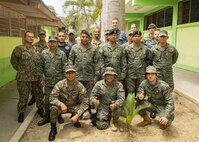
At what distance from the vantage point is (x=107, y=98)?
5211mm

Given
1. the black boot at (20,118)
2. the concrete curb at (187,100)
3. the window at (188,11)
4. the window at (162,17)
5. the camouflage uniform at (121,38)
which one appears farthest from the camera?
the window at (162,17)

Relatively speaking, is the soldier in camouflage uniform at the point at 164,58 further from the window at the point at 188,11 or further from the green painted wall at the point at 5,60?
the window at the point at 188,11

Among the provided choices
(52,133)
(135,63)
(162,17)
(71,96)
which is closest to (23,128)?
Answer: (52,133)

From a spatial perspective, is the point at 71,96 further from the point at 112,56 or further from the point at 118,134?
the point at 112,56

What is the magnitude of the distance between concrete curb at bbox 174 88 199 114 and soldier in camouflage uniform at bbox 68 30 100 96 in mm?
2298

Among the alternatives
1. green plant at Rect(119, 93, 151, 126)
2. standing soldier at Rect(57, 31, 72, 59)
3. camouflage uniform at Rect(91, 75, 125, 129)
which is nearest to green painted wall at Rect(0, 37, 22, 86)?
standing soldier at Rect(57, 31, 72, 59)

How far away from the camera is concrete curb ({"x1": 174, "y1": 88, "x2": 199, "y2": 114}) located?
6.00 metres

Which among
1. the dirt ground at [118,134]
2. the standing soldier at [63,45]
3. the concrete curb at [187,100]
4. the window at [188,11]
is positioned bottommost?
the dirt ground at [118,134]

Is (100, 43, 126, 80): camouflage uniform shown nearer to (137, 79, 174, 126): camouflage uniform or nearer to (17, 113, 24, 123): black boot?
(137, 79, 174, 126): camouflage uniform

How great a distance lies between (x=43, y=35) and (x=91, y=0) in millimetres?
21398

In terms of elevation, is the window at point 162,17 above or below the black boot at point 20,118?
above

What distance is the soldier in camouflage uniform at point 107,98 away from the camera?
16.6ft

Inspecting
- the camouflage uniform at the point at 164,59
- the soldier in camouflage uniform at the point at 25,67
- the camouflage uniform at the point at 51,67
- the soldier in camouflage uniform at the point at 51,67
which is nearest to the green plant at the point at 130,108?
the camouflage uniform at the point at 164,59

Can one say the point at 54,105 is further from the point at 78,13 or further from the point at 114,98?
the point at 78,13
